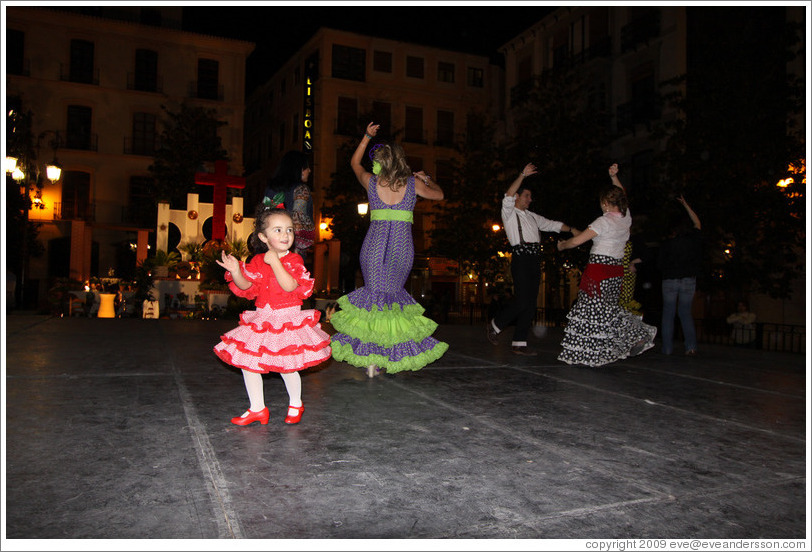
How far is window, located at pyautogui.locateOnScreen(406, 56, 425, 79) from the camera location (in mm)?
36469

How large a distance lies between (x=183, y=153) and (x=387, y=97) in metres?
13.7

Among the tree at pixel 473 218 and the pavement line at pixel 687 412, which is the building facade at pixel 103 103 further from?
the pavement line at pixel 687 412

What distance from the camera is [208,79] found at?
3178 centimetres

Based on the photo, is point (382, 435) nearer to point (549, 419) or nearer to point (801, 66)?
point (549, 419)

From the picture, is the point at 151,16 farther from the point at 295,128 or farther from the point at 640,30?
the point at 640,30

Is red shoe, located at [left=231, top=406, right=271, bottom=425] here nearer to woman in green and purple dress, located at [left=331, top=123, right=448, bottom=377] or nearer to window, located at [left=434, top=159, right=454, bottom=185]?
woman in green and purple dress, located at [left=331, top=123, right=448, bottom=377]

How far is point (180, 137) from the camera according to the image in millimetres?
28031

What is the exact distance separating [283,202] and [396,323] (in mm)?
1661

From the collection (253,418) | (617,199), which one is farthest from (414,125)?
(253,418)

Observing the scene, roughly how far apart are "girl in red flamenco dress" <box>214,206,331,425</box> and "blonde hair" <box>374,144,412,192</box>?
4.88 feet

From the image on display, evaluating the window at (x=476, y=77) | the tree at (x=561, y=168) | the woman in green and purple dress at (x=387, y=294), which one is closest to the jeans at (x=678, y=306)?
the woman in green and purple dress at (x=387, y=294)

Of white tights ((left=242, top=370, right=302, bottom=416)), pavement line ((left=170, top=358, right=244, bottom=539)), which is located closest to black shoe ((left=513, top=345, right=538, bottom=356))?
white tights ((left=242, top=370, right=302, bottom=416))

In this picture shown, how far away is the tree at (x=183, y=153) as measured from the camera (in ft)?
90.0

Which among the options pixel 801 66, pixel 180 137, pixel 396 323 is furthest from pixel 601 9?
pixel 396 323
